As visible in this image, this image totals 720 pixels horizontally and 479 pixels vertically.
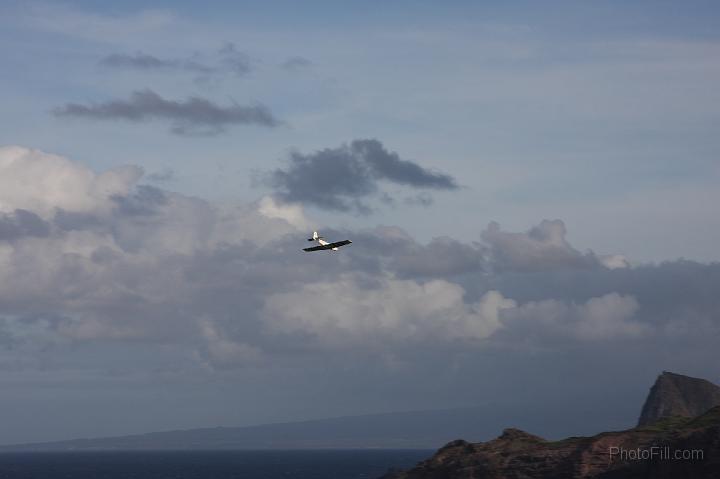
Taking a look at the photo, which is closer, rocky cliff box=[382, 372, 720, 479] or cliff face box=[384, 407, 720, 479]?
rocky cliff box=[382, 372, 720, 479]

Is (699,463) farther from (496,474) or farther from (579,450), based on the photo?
(496,474)

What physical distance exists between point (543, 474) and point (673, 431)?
21862mm

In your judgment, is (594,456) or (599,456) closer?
(599,456)

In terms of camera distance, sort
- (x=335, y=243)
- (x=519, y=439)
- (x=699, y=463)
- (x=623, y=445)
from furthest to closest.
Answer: (x=519, y=439)
(x=623, y=445)
(x=699, y=463)
(x=335, y=243)

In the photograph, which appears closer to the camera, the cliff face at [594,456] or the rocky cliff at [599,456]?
the rocky cliff at [599,456]

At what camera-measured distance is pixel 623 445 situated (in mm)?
149750

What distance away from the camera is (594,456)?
489 ft

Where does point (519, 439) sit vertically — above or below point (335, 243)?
below

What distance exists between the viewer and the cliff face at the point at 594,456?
5369 inches

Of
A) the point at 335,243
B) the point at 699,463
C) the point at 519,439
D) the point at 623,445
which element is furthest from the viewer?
the point at 519,439

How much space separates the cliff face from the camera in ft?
447

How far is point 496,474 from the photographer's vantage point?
154 metres

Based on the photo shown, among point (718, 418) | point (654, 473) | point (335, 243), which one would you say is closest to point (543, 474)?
point (654, 473)

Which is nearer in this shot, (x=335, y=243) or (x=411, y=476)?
(x=335, y=243)
